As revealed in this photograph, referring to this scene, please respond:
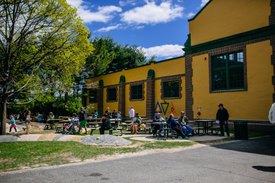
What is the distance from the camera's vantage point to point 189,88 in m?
19.6

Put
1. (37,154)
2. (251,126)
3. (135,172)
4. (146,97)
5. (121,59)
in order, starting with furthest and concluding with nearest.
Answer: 1. (121,59)
2. (146,97)
3. (251,126)
4. (37,154)
5. (135,172)

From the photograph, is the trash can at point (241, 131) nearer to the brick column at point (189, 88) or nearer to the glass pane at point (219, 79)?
the glass pane at point (219, 79)

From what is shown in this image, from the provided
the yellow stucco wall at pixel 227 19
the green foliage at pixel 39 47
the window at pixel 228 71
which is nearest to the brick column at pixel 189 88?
the yellow stucco wall at pixel 227 19

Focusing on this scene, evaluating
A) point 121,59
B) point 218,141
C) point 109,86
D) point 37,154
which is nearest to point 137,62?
point 121,59

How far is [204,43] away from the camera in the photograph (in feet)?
61.7

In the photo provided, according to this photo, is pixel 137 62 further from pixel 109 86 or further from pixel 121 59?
pixel 109 86

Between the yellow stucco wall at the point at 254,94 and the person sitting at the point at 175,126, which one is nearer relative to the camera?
the person sitting at the point at 175,126

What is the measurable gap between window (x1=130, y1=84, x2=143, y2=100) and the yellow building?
1.27 meters

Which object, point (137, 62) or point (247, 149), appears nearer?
point (247, 149)

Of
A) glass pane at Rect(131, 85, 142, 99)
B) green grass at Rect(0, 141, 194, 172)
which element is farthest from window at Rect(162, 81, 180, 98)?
green grass at Rect(0, 141, 194, 172)

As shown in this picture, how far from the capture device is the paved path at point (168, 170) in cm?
562

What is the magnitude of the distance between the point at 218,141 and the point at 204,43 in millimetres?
8922

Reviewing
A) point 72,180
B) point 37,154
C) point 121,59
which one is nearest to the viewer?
point 72,180

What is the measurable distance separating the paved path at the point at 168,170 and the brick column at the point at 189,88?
1081 cm
